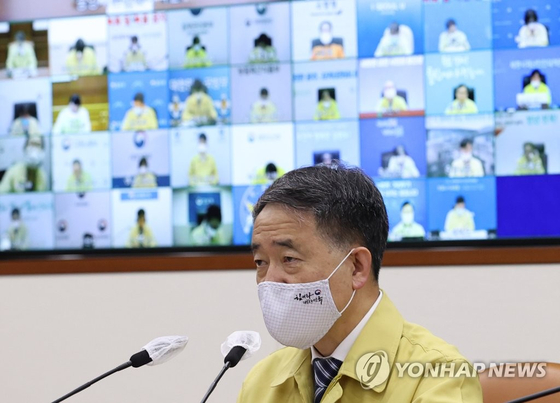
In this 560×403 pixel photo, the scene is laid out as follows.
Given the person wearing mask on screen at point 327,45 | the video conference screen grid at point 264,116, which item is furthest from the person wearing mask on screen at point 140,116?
the person wearing mask on screen at point 327,45

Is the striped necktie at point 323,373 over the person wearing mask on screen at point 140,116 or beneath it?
beneath

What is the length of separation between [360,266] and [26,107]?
7.34 ft

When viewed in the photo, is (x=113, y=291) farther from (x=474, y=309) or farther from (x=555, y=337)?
(x=555, y=337)

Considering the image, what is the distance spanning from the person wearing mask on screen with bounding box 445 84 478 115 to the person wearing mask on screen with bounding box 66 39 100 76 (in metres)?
1.58

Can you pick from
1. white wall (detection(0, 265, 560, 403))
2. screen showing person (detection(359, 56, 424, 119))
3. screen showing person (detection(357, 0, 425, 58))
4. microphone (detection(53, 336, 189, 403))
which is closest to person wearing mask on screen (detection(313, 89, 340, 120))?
screen showing person (detection(359, 56, 424, 119))

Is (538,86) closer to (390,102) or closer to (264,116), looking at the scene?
(390,102)

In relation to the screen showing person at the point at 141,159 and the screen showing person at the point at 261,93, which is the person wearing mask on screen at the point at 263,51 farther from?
the screen showing person at the point at 141,159

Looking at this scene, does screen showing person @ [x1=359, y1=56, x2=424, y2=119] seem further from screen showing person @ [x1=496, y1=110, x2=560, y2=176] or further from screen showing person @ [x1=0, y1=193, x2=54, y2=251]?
screen showing person @ [x1=0, y1=193, x2=54, y2=251]

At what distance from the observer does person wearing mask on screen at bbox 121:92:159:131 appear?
310 centimetres

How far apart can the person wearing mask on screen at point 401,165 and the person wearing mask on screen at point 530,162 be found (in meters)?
0.41

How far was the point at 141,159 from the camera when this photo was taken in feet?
10.2

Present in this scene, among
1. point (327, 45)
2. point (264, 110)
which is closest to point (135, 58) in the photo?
point (264, 110)

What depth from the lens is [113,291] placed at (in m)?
3.09

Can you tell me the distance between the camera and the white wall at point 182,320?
272 centimetres
